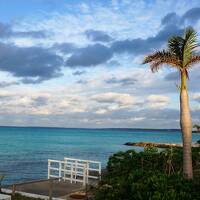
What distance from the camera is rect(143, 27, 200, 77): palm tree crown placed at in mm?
19469

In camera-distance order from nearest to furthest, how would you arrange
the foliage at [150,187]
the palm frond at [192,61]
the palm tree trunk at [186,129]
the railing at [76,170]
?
the foliage at [150,187] < the palm tree trunk at [186,129] < the palm frond at [192,61] < the railing at [76,170]

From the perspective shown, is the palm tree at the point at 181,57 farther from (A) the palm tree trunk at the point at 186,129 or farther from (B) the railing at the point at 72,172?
(B) the railing at the point at 72,172

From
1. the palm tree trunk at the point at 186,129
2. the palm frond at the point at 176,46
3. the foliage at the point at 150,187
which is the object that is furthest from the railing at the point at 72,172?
the foliage at the point at 150,187

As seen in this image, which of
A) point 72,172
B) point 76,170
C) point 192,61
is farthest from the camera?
point 76,170

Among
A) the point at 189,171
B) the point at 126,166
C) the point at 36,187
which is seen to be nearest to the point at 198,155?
the point at 126,166

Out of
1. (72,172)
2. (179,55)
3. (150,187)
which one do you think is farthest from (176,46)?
(150,187)

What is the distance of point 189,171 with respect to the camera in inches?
735

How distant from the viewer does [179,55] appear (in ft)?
64.8

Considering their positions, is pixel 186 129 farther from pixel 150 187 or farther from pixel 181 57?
pixel 150 187

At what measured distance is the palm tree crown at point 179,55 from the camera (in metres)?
19.5

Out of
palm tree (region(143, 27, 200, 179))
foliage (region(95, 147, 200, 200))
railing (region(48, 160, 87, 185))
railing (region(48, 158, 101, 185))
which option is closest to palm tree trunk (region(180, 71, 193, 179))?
palm tree (region(143, 27, 200, 179))

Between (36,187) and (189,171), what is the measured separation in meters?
8.37

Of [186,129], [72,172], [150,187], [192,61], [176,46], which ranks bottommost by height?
[72,172]

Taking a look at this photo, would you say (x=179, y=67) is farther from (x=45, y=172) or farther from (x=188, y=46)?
(x=45, y=172)
